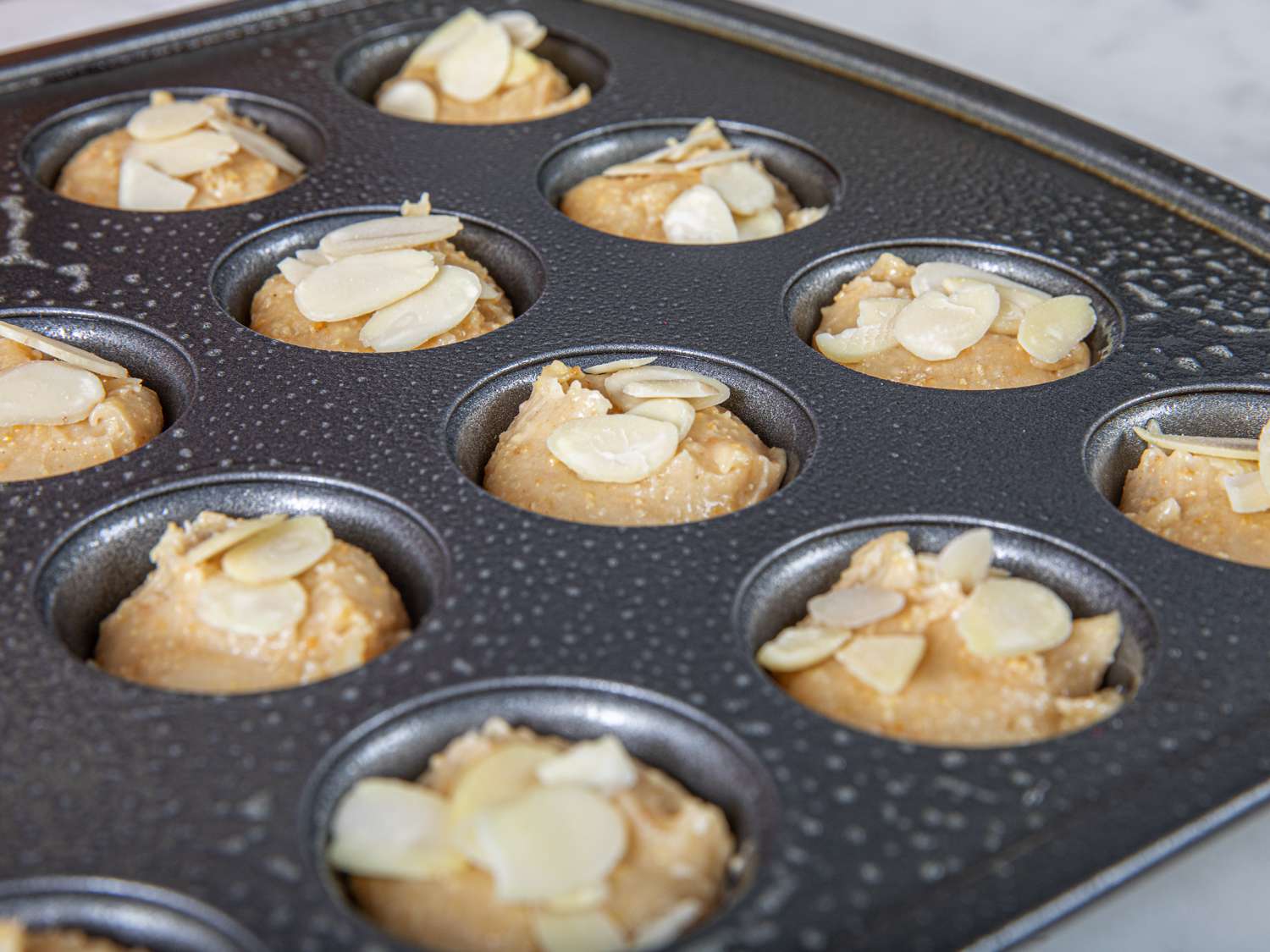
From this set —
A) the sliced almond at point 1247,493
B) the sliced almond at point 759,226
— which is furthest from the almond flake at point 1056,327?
the sliced almond at point 759,226

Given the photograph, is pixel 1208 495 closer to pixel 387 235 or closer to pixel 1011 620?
pixel 1011 620

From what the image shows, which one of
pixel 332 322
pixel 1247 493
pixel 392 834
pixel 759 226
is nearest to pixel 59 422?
pixel 332 322

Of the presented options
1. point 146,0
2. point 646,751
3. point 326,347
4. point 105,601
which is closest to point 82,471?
point 105,601

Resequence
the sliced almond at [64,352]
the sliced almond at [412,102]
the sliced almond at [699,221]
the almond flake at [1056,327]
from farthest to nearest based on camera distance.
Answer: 1. the sliced almond at [412,102]
2. the sliced almond at [699,221]
3. the almond flake at [1056,327]
4. the sliced almond at [64,352]

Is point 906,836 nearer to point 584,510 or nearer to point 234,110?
point 584,510

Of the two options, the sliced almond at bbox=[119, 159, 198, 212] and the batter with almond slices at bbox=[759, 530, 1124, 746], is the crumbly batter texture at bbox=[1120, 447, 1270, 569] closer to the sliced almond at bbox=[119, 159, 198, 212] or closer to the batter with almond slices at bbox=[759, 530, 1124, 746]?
the batter with almond slices at bbox=[759, 530, 1124, 746]

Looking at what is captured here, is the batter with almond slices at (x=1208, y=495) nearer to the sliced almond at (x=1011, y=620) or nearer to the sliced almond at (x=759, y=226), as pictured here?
the sliced almond at (x=1011, y=620)
